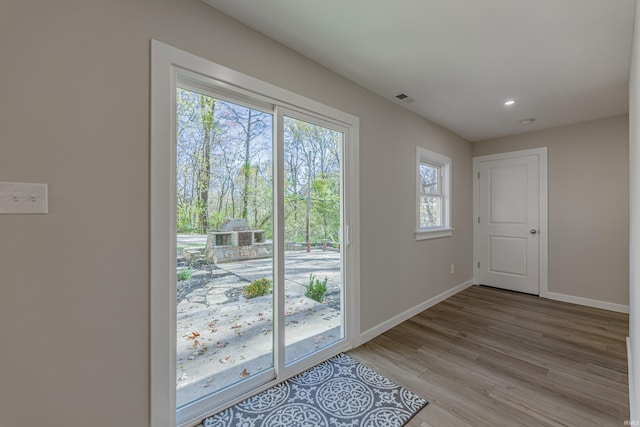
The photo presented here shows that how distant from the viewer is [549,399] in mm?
1707

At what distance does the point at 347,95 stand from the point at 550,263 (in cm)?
373

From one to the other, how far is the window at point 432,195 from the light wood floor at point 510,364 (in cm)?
104

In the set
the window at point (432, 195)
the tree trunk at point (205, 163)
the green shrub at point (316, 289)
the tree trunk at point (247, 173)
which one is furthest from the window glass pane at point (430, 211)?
the tree trunk at point (205, 163)

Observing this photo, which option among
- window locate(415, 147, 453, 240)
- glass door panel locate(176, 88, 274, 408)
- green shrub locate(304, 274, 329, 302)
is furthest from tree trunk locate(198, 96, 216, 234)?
window locate(415, 147, 453, 240)

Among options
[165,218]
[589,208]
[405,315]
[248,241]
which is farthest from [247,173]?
[589,208]

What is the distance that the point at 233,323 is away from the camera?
5.77 feet

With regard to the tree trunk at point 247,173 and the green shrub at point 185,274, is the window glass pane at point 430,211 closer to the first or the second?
the tree trunk at point 247,173

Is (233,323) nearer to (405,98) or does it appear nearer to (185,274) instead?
(185,274)

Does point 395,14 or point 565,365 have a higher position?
point 395,14

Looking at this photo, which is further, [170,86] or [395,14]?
[395,14]

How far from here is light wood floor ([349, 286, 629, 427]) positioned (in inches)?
63.1

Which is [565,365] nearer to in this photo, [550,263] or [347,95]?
A: [550,263]

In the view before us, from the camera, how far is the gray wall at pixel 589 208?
3.16 meters
